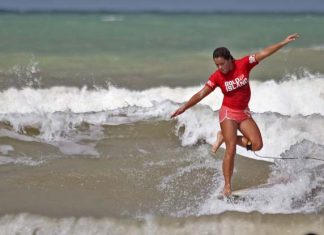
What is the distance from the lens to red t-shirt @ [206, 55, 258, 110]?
5688 mm

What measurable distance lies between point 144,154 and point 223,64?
8.14 feet

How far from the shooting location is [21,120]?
29.1 ft

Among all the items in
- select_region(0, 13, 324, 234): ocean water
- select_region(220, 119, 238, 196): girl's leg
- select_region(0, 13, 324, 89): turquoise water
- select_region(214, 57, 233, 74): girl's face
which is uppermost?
select_region(214, 57, 233, 74): girl's face

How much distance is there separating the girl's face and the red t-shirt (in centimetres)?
6

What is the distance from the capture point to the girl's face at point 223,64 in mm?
5527

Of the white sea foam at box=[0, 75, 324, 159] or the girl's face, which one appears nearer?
the girl's face

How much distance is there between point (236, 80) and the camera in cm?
570

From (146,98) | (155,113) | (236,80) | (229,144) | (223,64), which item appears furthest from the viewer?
(146,98)

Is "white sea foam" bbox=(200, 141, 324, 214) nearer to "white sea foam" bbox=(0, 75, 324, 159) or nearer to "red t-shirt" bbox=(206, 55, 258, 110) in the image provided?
"red t-shirt" bbox=(206, 55, 258, 110)

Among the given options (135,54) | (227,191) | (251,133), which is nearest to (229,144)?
(251,133)

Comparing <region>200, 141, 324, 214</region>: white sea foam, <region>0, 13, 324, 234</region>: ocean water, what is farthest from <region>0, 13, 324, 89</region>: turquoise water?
<region>200, 141, 324, 214</region>: white sea foam

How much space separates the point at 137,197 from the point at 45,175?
1.28 metres

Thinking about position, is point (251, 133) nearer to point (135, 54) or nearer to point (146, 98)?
point (146, 98)

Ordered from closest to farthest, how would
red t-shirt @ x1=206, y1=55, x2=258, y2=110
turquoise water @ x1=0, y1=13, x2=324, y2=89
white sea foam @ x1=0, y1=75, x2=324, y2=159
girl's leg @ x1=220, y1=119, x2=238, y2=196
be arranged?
red t-shirt @ x1=206, y1=55, x2=258, y2=110 < girl's leg @ x1=220, y1=119, x2=238, y2=196 < white sea foam @ x1=0, y1=75, x2=324, y2=159 < turquoise water @ x1=0, y1=13, x2=324, y2=89
